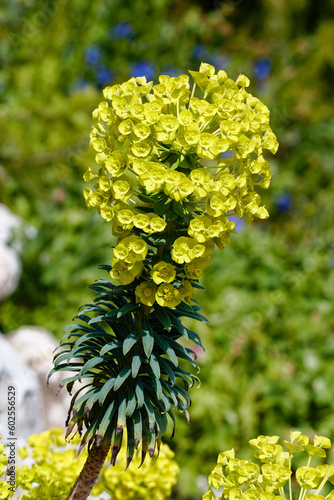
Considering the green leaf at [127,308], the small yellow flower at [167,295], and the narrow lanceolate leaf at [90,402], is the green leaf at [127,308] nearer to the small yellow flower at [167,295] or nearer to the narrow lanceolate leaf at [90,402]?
the small yellow flower at [167,295]

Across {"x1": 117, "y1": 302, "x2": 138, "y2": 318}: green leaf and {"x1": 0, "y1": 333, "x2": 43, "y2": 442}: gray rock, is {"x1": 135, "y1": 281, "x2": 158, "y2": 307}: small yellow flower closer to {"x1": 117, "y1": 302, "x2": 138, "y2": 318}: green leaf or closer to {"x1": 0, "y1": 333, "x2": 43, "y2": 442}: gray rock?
{"x1": 117, "y1": 302, "x2": 138, "y2": 318}: green leaf

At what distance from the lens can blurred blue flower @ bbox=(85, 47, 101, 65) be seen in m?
5.91

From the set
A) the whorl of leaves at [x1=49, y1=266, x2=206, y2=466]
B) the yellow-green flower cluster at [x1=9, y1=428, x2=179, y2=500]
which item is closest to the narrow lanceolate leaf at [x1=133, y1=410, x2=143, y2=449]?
the whorl of leaves at [x1=49, y1=266, x2=206, y2=466]

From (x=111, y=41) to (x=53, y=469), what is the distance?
5711 millimetres

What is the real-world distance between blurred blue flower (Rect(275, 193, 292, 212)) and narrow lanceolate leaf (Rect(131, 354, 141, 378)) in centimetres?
496

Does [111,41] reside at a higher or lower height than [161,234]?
higher

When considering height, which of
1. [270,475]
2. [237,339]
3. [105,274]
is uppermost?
[105,274]

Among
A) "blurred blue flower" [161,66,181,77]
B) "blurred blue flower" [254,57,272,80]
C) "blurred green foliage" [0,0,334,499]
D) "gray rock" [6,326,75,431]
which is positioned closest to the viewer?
"gray rock" [6,326,75,431]

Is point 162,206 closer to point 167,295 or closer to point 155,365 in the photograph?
point 167,295

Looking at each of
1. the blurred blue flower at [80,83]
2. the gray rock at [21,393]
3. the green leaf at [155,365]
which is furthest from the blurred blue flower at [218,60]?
the green leaf at [155,365]

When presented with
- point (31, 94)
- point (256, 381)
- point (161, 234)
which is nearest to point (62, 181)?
point (31, 94)

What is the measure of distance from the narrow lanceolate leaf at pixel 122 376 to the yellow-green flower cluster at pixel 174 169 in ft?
0.53

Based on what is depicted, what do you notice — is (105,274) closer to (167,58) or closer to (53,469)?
(53,469)

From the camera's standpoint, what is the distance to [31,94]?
5176 mm
